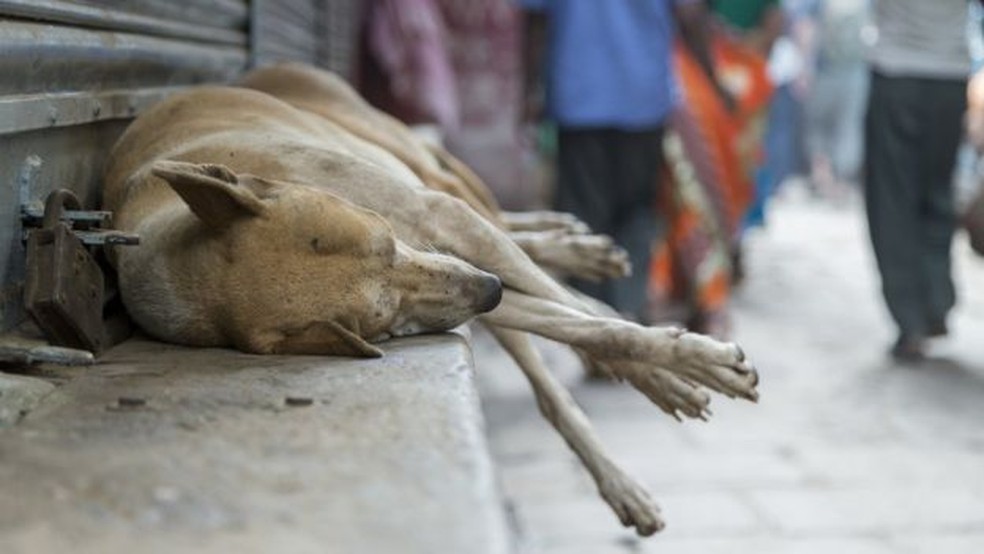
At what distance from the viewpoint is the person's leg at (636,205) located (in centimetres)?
650

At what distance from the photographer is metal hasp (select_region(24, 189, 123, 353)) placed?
2.46 metres

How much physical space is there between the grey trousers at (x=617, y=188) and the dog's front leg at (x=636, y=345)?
3487 millimetres

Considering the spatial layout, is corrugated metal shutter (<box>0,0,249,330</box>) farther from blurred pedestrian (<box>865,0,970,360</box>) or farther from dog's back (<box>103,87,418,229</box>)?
blurred pedestrian (<box>865,0,970,360</box>)

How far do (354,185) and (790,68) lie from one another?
38.2 feet

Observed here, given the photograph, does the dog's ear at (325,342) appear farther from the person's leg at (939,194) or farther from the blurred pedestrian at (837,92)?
the blurred pedestrian at (837,92)

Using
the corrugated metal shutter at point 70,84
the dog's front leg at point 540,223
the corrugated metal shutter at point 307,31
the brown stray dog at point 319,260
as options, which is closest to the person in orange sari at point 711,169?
the corrugated metal shutter at point 307,31

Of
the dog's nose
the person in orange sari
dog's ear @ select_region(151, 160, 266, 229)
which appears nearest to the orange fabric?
the person in orange sari

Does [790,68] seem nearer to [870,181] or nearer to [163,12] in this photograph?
[870,181]

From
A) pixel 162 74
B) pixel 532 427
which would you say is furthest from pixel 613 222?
pixel 162 74

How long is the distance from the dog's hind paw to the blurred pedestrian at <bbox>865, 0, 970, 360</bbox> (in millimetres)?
4049

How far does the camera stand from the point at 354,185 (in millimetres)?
2740

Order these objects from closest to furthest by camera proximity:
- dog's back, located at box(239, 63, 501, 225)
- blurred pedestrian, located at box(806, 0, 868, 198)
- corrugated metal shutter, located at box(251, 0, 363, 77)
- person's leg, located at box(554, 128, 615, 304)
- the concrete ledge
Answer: the concrete ledge, dog's back, located at box(239, 63, 501, 225), corrugated metal shutter, located at box(251, 0, 363, 77), person's leg, located at box(554, 128, 615, 304), blurred pedestrian, located at box(806, 0, 868, 198)

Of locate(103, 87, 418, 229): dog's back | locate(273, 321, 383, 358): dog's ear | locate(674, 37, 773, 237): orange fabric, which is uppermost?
locate(674, 37, 773, 237): orange fabric

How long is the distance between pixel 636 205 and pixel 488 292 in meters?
4.06
